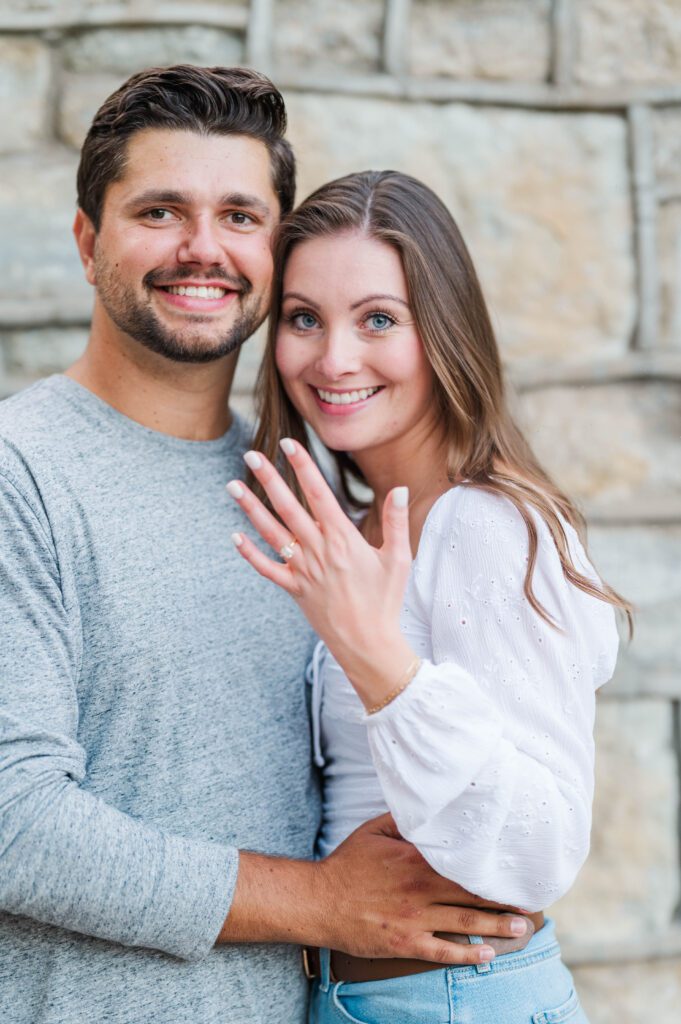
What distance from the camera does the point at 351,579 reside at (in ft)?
3.97

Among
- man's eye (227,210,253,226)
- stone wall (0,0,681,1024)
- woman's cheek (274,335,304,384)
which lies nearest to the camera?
woman's cheek (274,335,304,384)

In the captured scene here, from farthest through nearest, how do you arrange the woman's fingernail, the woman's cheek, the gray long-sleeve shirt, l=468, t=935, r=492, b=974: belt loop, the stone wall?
1. the stone wall
2. the woman's cheek
3. l=468, t=935, r=492, b=974: belt loop
4. the gray long-sleeve shirt
5. the woman's fingernail

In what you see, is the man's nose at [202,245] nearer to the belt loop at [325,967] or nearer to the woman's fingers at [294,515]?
the woman's fingers at [294,515]

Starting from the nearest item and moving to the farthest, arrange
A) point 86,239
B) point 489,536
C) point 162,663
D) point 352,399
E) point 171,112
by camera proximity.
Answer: point 489,536 < point 162,663 < point 352,399 < point 171,112 < point 86,239

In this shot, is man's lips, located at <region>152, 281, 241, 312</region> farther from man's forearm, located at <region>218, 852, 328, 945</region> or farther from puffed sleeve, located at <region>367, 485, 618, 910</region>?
man's forearm, located at <region>218, 852, 328, 945</region>

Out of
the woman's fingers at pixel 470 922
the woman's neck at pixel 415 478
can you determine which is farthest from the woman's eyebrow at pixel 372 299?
the woman's fingers at pixel 470 922

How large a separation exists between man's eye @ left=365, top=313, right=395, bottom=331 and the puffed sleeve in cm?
31

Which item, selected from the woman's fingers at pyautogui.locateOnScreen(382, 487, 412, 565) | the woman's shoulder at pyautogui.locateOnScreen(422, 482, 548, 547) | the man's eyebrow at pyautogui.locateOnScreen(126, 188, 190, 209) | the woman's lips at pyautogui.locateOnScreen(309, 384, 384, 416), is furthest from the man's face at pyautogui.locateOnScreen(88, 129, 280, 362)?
the woman's fingers at pyautogui.locateOnScreen(382, 487, 412, 565)

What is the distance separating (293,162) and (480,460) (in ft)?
2.47

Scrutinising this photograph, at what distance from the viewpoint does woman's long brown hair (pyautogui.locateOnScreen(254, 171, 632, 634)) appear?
1.58 meters

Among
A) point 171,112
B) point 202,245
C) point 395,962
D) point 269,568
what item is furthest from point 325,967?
point 171,112

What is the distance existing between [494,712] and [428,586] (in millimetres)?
255

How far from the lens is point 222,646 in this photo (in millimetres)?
1599

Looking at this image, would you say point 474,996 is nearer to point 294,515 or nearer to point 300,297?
point 294,515
